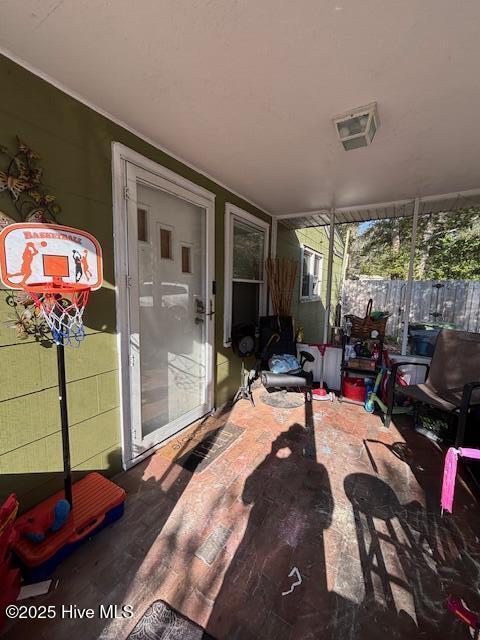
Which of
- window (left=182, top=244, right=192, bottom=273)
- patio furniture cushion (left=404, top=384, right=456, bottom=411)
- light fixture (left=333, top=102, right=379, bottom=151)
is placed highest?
light fixture (left=333, top=102, right=379, bottom=151)

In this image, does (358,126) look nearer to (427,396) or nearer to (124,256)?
(124,256)

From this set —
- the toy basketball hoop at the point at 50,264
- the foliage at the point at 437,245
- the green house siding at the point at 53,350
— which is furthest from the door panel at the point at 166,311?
the foliage at the point at 437,245

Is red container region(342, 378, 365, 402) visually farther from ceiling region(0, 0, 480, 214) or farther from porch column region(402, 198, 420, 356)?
ceiling region(0, 0, 480, 214)

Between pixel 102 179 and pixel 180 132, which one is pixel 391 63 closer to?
pixel 180 132

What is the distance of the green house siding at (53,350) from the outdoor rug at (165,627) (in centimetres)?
92

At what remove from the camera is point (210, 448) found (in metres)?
2.27

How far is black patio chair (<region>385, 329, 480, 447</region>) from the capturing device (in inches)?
92.9

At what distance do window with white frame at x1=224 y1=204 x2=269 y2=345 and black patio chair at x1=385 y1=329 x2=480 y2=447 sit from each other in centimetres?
186

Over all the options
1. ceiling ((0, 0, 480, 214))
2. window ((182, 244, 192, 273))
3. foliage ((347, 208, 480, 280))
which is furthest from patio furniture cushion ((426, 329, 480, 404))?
foliage ((347, 208, 480, 280))

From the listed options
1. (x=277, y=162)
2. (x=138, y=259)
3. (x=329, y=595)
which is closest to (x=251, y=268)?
(x=277, y=162)

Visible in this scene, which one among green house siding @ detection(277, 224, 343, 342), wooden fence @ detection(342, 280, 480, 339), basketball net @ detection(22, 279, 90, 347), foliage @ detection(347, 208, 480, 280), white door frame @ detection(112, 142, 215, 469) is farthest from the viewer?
foliage @ detection(347, 208, 480, 280)

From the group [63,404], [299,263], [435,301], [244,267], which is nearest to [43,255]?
[63,404]

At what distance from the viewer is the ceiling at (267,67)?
1.02 m

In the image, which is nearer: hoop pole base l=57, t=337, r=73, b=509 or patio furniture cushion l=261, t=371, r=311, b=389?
hoop pole base l=57, t=337, r=73, b=509
